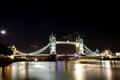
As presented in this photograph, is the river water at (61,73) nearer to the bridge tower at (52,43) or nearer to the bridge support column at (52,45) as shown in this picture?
the bridge support column at (52,45)

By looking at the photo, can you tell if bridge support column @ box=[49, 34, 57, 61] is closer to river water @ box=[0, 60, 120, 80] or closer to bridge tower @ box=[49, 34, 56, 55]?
bridge tower @ box=[49, 34, 56, 55]

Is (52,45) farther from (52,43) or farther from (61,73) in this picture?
(61,73)

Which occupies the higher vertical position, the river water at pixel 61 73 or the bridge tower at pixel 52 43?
the bridge tower at pixel 52 43

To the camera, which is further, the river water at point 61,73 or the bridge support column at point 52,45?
the bridge support column at point 52,45

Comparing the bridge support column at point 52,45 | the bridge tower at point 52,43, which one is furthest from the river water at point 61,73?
the bridge tower at point 52,43

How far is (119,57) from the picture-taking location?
496 feet

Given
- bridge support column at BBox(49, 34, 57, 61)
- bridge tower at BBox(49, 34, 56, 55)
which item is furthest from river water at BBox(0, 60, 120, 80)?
bridge tower at BBox(49, 34, 56, 55)

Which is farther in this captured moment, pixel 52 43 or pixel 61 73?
pixel 52 43

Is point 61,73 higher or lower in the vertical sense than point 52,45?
lower

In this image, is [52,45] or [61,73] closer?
[61,73]

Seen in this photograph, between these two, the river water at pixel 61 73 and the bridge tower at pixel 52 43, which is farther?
the bridge tower at pixel 52 43

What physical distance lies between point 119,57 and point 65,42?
42618 millimetres

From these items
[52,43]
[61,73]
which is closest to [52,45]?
[52,43]

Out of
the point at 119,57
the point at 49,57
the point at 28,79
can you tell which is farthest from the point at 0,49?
the point at 119,57
